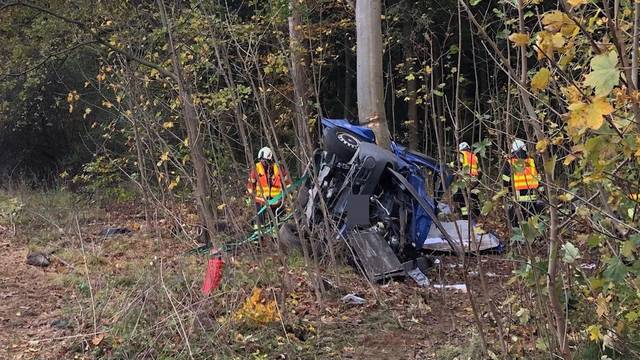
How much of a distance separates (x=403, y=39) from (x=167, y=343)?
1100cm

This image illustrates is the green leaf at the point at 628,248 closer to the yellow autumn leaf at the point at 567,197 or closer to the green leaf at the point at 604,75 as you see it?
the yellow autumn leaf at the point at 567,197

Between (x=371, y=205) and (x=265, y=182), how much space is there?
48.9 inches

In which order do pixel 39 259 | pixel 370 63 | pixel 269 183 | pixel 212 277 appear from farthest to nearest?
Result: 1. pixel 370 63
2. pixel 39 259
3. pixel 269 183
4. pixel 212 277

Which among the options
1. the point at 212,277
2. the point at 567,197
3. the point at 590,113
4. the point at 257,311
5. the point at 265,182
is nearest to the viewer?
the point at 590,113

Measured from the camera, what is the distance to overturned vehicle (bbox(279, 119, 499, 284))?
7047 mm

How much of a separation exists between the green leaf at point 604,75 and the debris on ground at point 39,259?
7.58 meters

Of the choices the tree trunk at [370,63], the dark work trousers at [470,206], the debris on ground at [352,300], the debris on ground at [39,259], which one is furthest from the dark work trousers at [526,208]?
the debris on ground at [39,259]

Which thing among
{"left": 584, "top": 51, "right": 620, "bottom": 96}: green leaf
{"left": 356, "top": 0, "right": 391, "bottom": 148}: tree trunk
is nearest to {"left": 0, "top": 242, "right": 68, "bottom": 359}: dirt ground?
{"left": 584, "top": 51, "right": 620, "bottom": 96}: green leaf

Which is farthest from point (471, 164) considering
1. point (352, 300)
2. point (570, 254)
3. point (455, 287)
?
point (455, 287)

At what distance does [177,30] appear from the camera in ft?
26.1

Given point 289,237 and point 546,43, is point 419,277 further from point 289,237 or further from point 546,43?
point 546,43

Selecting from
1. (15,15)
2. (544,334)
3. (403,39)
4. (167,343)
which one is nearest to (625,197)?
(544,334)

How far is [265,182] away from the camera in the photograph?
24.9 feet

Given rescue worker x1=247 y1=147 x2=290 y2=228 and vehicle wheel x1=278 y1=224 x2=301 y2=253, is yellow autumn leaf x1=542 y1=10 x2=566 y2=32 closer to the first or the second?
rescue worker x1=247 y1=147 x2=290 y2=228
